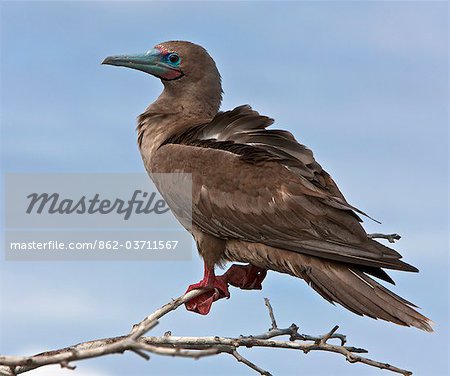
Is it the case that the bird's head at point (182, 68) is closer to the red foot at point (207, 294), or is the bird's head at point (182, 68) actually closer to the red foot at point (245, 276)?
the red foot at point (245, 276)

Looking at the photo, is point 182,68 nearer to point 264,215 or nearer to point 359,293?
point 264,215

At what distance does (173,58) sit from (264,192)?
261 centimetres

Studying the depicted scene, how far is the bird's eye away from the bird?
2.95 ft

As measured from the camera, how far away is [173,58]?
930 centimetres

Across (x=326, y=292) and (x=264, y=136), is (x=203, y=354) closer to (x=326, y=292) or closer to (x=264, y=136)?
(x=326, y=292)

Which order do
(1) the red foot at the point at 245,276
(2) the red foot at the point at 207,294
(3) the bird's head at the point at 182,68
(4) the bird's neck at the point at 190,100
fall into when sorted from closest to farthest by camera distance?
(2) the red foot at the point at 207,294 → (1) the red foot at the point at 245,276 → (4) the bird's neck at the point at 190,100 → (3) the bird's head at the point at 182,68

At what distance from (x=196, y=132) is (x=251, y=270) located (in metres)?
1.62

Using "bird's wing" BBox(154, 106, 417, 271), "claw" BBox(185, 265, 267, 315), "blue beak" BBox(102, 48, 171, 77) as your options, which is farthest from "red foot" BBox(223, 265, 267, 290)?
"blue beak" BBox(102, 48, 171, 77)

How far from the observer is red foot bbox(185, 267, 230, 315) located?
799cm

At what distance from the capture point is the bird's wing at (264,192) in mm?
7113

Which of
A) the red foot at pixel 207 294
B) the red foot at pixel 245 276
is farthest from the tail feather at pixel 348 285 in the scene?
the red foot at pixel 245 276

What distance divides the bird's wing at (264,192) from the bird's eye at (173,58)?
1450 mm

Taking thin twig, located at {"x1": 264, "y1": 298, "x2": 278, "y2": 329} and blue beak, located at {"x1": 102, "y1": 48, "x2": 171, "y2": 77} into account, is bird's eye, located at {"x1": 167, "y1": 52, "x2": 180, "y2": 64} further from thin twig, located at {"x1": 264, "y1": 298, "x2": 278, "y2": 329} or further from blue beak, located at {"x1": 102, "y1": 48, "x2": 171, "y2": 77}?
thin twig, located at {"x1": 264, "y1": 298, "x2": 278, "y2": 329}

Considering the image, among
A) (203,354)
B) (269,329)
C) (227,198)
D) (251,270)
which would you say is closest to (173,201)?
(227,198)
